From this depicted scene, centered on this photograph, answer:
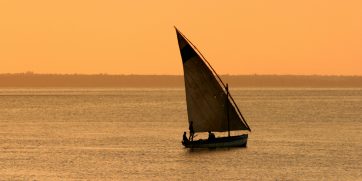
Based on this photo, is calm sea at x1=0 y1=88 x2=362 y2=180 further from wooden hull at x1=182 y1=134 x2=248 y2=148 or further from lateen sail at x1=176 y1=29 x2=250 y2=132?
lateen sail at x1=176 y1=29 x2=250 y2=132

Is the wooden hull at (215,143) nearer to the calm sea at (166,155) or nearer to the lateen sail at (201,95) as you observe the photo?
the calm sea at (166,155)

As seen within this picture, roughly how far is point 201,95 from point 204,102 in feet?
2.42

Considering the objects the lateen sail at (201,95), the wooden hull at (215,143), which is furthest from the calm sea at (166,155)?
the lateen sail at (201,95)

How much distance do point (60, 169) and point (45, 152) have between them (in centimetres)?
1439

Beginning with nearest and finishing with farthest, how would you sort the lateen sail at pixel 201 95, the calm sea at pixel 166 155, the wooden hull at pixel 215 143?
1. the calm sea at pixel 166 155
2. the lateen sail at pixel 201 95
3. the wooden hull at pixel 215 143

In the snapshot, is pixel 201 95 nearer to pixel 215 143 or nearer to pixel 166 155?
pixel 215 143

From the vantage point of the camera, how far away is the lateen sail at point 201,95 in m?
79.6

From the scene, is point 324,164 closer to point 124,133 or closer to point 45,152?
point 45,152

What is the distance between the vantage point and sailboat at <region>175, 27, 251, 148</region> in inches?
3135

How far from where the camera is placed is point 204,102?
80812 millimetres

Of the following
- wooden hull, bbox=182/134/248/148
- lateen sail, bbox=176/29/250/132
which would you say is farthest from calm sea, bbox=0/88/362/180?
lateen sail, bbox=176/29/250/132

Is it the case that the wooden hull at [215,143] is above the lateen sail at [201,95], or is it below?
below

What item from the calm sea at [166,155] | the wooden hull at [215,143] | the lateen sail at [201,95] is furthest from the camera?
the wooden hull at [215,143]

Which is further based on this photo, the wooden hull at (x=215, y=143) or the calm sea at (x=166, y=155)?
the wooden hull at (x=215, y=143)
